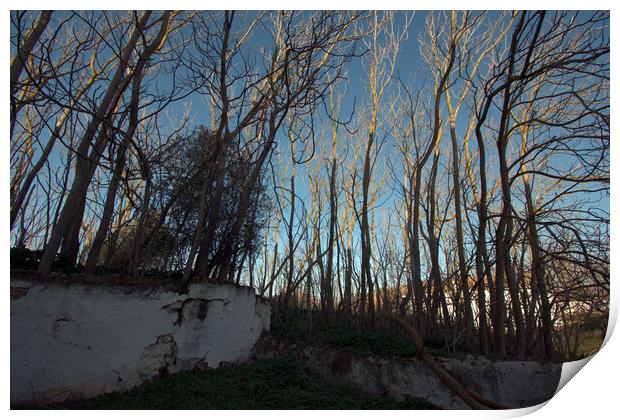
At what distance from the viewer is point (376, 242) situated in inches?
170

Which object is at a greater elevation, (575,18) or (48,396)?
(575,18)

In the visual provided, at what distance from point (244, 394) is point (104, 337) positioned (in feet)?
3.08

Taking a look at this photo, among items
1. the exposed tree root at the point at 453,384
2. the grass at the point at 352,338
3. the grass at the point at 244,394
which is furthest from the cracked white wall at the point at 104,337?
the exposed tree root at the point at 453,384

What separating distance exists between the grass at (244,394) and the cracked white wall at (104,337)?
95 millimetres

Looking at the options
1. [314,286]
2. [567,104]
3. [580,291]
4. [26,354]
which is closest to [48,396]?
[26,354]

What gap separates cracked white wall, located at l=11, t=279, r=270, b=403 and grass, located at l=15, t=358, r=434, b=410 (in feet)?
0.31

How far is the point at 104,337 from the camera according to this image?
7.93 ft

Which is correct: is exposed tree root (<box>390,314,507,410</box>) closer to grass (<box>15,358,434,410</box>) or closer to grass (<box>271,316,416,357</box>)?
grass (<box>271,316,416,357</box>)

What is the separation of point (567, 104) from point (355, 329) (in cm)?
271

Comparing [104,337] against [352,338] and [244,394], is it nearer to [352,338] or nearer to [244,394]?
[244,394]

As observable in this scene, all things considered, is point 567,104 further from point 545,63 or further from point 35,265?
point 35,265

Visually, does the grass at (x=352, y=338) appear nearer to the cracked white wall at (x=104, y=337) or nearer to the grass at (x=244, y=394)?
the grass at (x=244, y=394)

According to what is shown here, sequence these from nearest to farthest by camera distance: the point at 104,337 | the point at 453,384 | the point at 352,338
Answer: the point at 104,337
the point at 453,384
the point at 352,338

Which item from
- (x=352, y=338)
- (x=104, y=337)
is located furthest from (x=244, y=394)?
(x=352, y=338)
